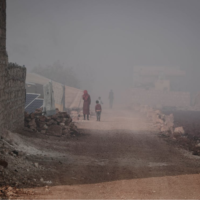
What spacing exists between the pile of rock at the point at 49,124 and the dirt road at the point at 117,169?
2.62ft

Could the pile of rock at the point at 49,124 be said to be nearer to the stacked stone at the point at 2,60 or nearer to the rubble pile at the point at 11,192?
the stacked stone at the point at 2,60

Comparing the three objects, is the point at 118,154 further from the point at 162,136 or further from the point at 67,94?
the point at 67,94

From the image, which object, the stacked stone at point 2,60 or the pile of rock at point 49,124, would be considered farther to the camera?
the pile of rock at point 49,124

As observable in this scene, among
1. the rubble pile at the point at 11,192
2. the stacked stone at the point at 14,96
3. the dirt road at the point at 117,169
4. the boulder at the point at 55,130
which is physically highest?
the stacked stone at the point at 14,96

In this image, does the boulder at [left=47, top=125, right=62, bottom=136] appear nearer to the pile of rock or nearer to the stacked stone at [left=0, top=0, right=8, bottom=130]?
the pile of rock

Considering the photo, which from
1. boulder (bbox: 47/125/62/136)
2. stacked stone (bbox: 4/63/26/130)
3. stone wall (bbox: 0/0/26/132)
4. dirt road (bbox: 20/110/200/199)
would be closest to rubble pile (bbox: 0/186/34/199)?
dirt road (bbox: 20/110/200/199)

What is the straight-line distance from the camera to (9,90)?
382 inches

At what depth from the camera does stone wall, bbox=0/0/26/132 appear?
841 cm

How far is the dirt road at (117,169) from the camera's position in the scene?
589 centimetres

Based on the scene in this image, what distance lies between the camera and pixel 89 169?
310 inches

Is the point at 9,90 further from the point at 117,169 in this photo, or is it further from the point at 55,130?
the point at 55,130

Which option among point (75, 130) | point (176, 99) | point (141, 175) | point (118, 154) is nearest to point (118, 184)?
point (141, 175)

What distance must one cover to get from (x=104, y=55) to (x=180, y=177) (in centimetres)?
14099

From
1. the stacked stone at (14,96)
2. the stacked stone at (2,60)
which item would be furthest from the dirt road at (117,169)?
the stacked stone at (2,60)
